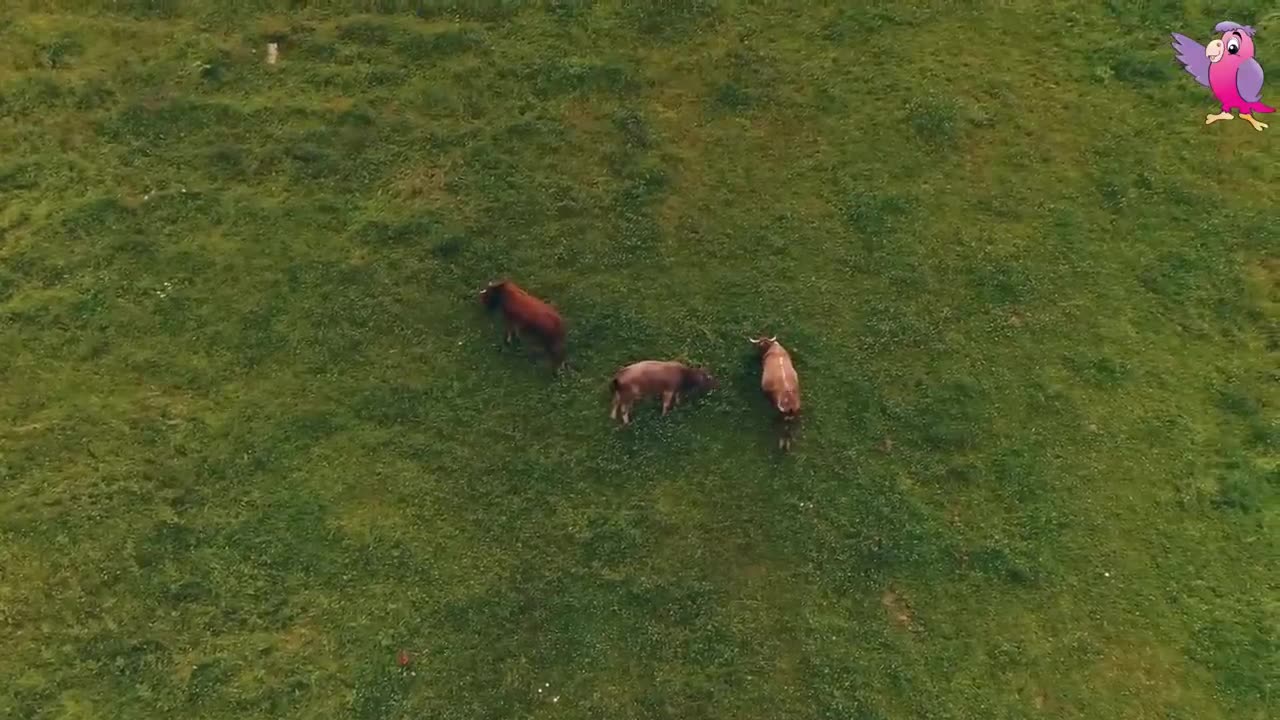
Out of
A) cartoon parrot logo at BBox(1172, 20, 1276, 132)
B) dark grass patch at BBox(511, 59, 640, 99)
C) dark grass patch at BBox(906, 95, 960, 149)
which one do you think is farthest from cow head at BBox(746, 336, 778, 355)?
cartoon parrot logo at BBox(1172, 20, 1276, 132)

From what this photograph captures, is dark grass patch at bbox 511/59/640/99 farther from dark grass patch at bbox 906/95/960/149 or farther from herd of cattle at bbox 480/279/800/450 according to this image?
dark grass patch at bbox 906/95/960/149

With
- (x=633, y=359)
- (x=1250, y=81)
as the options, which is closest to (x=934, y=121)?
(x=1250, y=81)

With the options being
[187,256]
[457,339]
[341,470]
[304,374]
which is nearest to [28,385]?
[187,256]

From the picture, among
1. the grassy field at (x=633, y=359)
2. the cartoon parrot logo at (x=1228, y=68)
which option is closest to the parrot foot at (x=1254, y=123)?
the cartoon parrot logo at (x=1228, y=68)

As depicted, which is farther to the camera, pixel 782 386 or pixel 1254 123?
pixel 1254 123

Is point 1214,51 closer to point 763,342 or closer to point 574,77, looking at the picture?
point 763,342

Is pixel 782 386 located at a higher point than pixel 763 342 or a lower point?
lower

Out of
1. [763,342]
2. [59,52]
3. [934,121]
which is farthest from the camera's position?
[934,121]

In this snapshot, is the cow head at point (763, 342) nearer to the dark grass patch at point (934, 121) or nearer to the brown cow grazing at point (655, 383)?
the brown cow grazing at point (655, 383)
